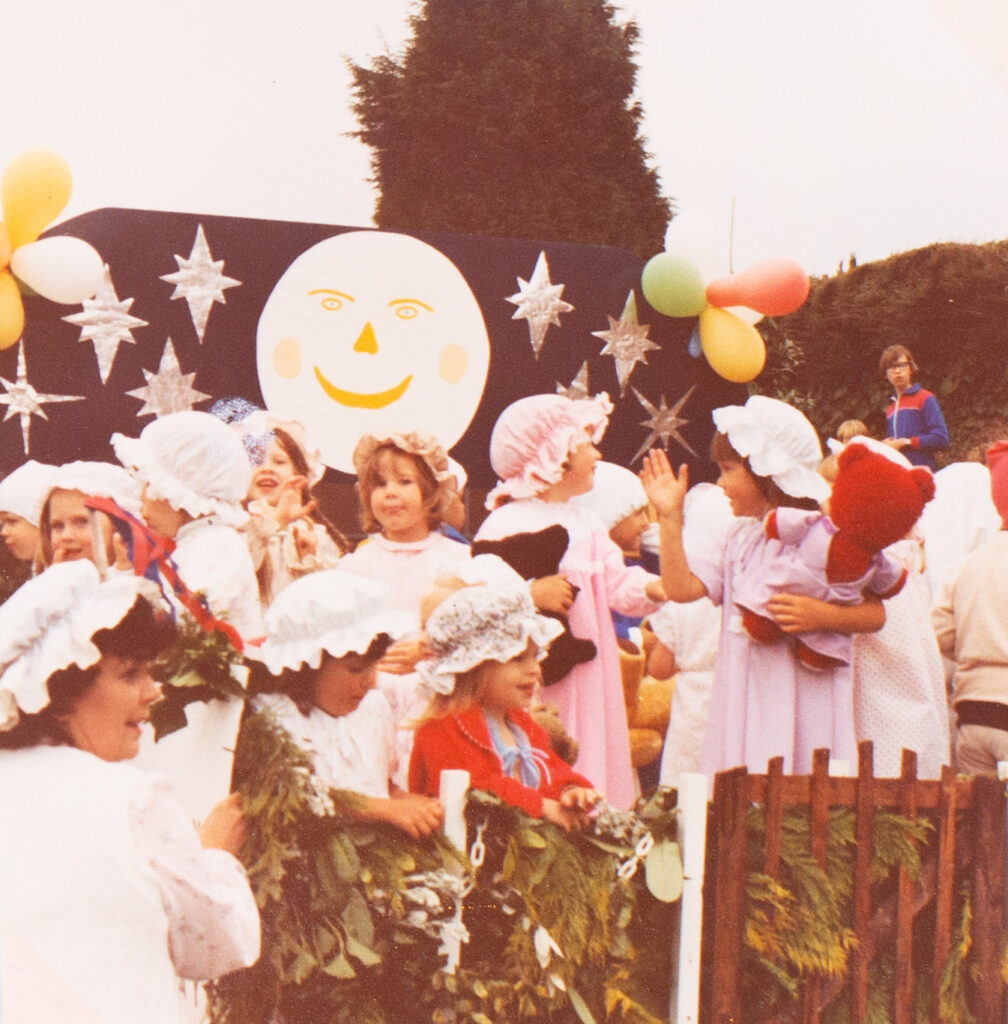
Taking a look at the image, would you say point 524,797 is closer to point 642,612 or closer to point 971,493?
point 642,612

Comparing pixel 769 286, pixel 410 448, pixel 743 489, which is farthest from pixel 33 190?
pixel 769 286

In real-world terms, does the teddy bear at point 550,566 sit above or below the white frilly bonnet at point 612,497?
below

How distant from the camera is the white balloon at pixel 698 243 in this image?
16.5ft

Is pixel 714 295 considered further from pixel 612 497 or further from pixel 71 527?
pixel 71 527

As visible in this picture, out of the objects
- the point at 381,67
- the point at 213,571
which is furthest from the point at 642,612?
the point at 381,67

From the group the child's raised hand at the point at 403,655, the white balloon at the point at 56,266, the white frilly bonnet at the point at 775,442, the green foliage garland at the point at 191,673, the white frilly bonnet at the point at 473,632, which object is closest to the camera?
the green foliage garland at the point at 191,673

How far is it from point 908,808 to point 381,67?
2563mm

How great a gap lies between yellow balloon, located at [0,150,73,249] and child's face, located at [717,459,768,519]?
1.86 m

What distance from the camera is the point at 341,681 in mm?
2850

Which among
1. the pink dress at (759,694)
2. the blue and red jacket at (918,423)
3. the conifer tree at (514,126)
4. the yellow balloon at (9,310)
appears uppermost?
the conifer tree at (514,126)

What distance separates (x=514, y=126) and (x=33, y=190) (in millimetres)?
2018

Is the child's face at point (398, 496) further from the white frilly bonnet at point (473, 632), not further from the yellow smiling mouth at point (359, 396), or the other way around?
the yellow smiling mouth at point (359, 396)

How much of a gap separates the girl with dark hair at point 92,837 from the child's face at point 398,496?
137cm

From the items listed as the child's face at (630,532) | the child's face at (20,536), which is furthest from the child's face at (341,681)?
the child's face at (630,532)
